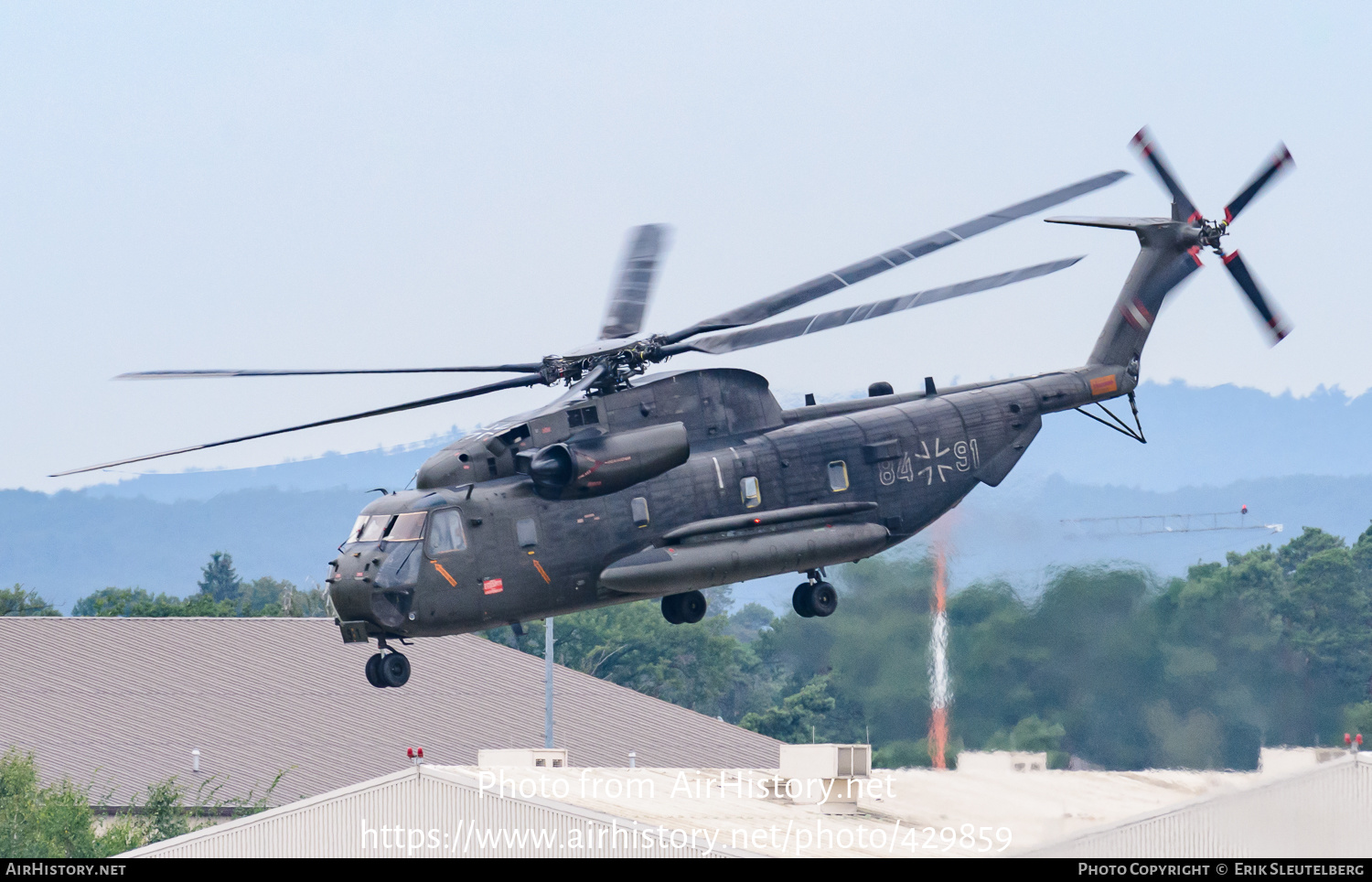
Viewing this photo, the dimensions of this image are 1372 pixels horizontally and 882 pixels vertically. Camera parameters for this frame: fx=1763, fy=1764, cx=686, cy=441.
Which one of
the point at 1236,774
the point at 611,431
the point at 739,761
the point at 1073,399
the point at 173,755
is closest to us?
the point at 1236,774

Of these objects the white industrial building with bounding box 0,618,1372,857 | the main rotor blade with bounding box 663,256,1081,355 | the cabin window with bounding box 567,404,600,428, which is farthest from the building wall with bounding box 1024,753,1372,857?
the cabin window with bounding box 567,404,600,428

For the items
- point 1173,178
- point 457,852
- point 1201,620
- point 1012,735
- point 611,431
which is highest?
point 1173,178

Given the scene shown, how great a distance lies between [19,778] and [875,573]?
101 feet

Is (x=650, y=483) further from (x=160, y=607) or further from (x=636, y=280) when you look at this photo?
(x=160, y=607)

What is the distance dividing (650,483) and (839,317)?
4.19 metres

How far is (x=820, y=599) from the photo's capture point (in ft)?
105

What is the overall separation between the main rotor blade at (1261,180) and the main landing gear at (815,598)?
11802 millimetres

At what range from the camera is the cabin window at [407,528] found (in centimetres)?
2750

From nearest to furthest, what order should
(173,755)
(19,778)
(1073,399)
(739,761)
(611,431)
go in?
(611,431) → (1073,399) → (19,778) → (173,755) → (739,761)

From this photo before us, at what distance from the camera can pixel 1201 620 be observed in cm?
3569

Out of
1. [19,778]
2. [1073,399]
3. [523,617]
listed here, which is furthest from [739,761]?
[523,617]

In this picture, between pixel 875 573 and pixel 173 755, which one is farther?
pixel 173 755

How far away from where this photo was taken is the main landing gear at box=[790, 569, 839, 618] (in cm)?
3206

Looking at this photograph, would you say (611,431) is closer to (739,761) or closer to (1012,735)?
(1012,735)
